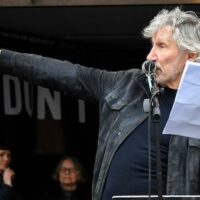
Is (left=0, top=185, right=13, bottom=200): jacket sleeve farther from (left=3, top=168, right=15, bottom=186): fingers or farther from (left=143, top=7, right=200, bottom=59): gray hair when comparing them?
(left=143, top=7, right=200, bottom=59): gray hair

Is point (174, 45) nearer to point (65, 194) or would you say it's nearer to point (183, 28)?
point (183, 28)

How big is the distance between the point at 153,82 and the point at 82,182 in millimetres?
3990

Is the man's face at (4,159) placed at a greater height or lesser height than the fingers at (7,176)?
greater

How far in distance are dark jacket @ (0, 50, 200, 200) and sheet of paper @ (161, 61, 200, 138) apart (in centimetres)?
14

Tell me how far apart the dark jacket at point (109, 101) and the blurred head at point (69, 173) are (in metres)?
3.54

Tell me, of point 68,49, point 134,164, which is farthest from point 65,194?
point 134,164

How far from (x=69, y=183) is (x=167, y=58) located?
3.76 meters

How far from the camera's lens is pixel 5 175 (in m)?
6.28

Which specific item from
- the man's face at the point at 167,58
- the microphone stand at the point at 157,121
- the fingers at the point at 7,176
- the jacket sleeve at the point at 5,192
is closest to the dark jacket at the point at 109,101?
the man's face at the point at 167,58

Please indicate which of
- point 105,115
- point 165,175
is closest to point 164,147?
point 165,175

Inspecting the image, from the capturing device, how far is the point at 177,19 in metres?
2.87

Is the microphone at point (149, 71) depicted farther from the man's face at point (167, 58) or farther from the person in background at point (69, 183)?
the person in background at point (69, 183)

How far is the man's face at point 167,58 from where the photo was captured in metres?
2.79

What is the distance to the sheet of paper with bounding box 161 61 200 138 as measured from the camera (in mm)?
2516
